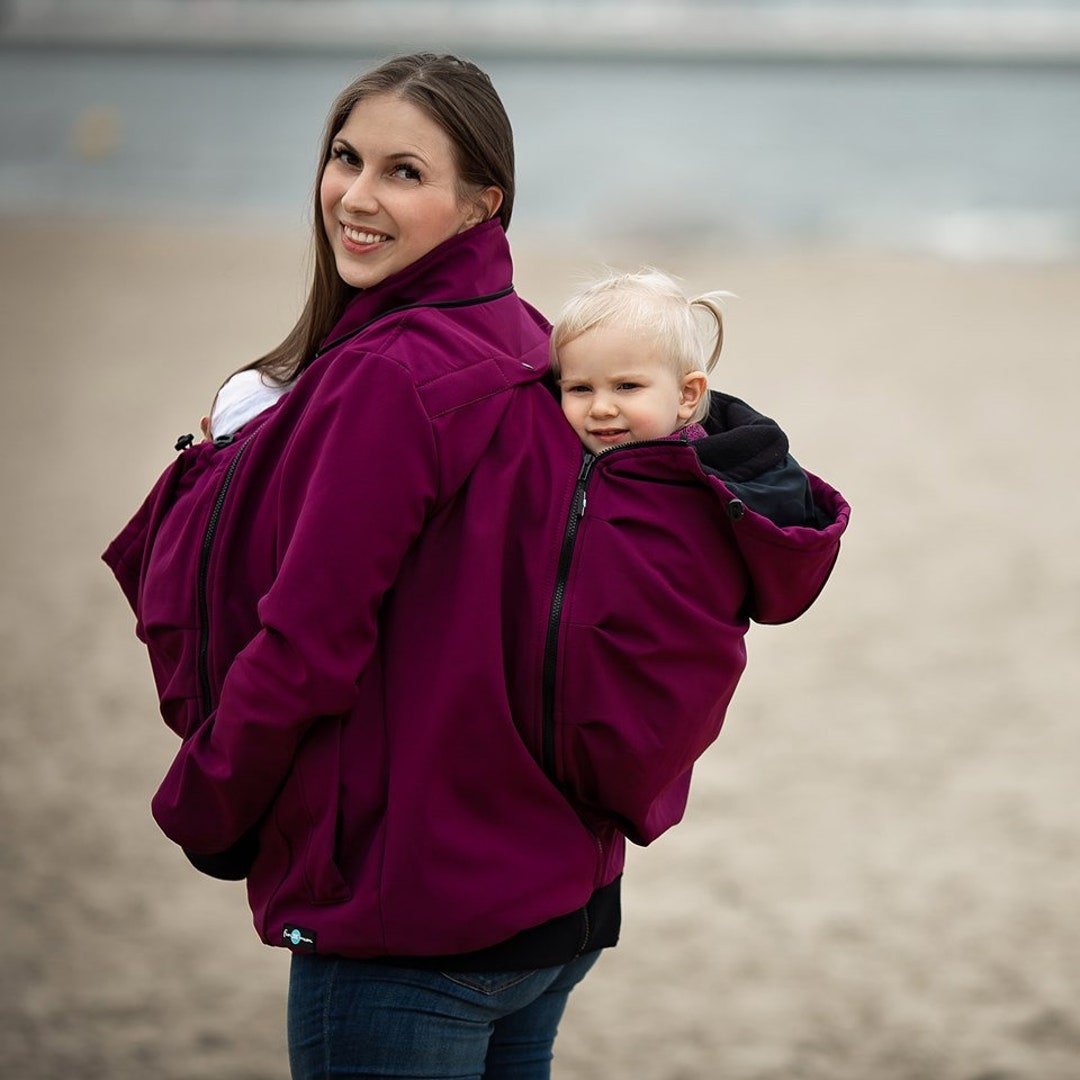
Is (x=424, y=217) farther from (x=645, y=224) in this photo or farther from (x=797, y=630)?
(x=645, y=224)

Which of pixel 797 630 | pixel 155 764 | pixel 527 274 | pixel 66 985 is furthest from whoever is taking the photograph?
pixel 527 274

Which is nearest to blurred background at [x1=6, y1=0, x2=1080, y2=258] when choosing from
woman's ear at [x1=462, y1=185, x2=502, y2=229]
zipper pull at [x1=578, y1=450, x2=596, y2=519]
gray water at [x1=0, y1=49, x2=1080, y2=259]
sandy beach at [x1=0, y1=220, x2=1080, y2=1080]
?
gray water at [x1=0, y1=49, x2=1080, y2=259]

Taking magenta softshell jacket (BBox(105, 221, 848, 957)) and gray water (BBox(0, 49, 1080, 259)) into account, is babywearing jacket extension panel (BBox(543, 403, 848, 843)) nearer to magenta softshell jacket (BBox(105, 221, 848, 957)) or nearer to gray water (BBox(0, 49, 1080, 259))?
magenta softshell jacket (BBox(105, 221, 848, 957))

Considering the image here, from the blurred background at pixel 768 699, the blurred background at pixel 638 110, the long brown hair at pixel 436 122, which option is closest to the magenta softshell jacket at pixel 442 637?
the long brown hair at pixel 436 122

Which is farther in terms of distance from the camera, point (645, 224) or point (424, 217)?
point (645, 224)

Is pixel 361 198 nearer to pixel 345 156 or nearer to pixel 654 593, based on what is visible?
pixel 345 156

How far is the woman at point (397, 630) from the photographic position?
1606mm

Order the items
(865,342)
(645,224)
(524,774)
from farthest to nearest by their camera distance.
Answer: (645,224)
(865,342)
(524,774)

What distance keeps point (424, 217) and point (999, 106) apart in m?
63.6

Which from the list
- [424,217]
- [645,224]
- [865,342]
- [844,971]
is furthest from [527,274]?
[424,217]

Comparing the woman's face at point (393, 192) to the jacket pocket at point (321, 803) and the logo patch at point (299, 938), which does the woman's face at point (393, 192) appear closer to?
the jacket pocket at point (321, 803)

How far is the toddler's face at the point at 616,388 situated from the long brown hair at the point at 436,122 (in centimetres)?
18

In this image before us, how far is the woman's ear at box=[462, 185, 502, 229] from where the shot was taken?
1800 mm

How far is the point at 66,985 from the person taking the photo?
12.8 feet
